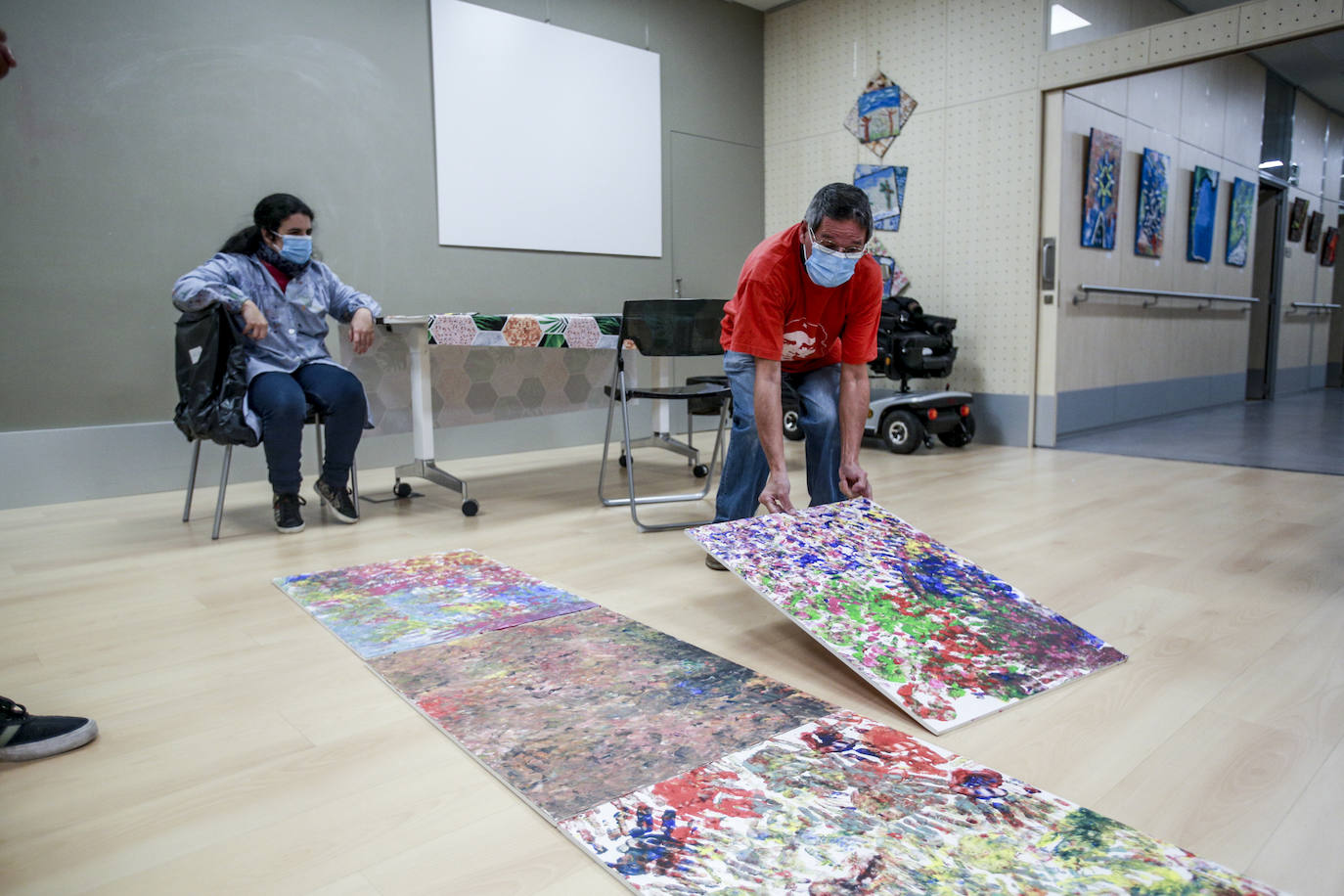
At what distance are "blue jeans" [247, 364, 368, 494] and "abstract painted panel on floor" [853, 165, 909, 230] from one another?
3.49m

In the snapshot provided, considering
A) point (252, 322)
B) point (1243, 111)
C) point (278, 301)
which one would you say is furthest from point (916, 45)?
point (252, 322)

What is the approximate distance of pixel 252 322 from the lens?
2.71 metres

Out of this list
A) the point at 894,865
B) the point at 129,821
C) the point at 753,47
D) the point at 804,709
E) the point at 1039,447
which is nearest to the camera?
the point at 894,865

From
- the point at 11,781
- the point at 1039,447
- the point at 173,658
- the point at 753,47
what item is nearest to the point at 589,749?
the point at 11,781

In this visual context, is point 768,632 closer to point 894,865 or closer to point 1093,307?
point 894,865

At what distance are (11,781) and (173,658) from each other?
1.58 feet

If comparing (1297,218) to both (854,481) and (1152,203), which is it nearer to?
(1152,203)

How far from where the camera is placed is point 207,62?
3602mm

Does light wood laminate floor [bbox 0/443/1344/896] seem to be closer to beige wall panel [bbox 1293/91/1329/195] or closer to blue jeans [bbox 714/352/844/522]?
blue jeans [bbox 714/352/844/522]

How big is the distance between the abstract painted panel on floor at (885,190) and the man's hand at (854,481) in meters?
3.46

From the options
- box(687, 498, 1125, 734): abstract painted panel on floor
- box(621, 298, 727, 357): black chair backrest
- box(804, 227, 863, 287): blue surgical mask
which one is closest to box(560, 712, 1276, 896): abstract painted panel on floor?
box(687, 498, 1125, 734): abstract painted panel on floor

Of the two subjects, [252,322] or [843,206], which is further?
[252,322]

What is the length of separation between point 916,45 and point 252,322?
13.5ft

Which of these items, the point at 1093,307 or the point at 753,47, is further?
the point at 753,47
